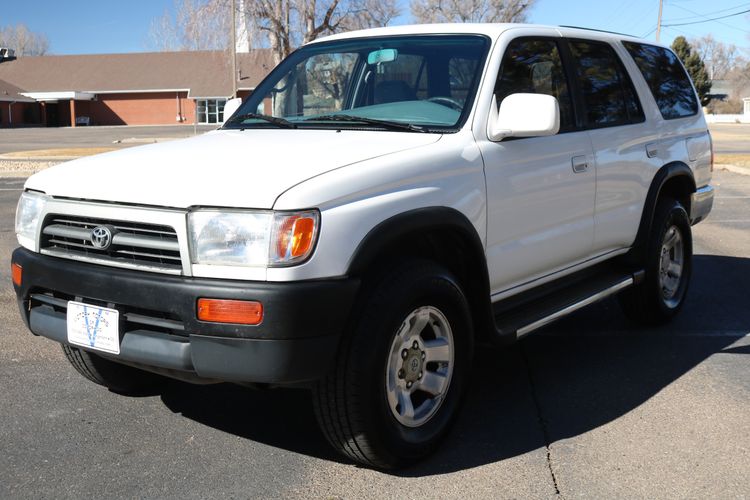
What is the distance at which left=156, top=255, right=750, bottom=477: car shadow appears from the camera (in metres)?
3.91

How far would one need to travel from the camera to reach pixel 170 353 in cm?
317

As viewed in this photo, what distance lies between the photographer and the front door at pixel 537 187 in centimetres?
404

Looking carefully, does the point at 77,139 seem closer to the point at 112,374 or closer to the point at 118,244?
the point at 112,374

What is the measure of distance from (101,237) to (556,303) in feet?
7.96

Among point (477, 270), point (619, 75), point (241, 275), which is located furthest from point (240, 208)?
point (619, 75)

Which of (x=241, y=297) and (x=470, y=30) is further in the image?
(x=470, y=30)

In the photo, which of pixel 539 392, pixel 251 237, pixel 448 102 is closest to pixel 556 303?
pixel 539 392

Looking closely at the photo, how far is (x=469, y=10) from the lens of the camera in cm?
5584

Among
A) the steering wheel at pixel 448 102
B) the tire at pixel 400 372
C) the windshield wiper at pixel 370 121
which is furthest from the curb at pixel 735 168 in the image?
the tire at pixel 400 372

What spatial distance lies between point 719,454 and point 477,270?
1370mm

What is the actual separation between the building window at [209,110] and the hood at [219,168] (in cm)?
6680

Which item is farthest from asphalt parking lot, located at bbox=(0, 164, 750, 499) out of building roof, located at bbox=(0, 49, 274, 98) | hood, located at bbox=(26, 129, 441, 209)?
building roof, located at bbox=(0, 49, 274, 98)

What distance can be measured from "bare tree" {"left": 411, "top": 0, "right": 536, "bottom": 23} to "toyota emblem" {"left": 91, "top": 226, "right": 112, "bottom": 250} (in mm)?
52555

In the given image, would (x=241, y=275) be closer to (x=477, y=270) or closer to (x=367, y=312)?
(x=367, y=312)
